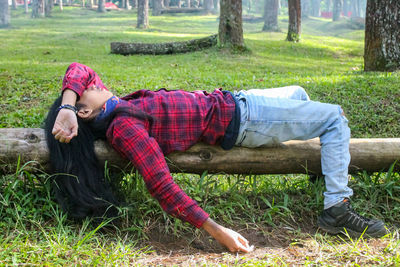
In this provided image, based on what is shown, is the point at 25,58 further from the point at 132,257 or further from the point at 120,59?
the point at 132,257

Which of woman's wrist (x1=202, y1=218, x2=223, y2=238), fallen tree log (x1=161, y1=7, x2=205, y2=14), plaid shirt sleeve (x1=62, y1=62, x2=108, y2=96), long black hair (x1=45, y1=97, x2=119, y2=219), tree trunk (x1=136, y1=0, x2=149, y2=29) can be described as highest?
fallen tree log (x1=161, y1=7, x2=205, y2=14)

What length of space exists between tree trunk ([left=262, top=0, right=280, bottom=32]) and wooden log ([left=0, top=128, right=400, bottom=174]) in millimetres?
23198

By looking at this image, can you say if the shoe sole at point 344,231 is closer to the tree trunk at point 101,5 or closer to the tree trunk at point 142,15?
the tree trunk at point 142,15

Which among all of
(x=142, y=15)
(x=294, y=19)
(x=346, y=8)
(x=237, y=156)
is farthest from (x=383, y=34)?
(x=346, y=8)

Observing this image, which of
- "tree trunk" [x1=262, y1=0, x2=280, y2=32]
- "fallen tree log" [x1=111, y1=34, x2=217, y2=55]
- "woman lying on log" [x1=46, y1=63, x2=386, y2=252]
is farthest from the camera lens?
"tree trunk" [x1=262, y1=0, x2=280, y2=32]

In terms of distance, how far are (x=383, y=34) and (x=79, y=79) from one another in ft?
21.0

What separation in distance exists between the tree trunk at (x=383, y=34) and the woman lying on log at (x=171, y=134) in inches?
208

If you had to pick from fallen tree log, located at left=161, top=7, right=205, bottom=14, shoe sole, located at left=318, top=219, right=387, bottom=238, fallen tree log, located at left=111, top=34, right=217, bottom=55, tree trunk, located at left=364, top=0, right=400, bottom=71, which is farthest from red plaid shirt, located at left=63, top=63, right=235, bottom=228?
fallen tree log, located at left=161, top=7, right=205, bottom=14

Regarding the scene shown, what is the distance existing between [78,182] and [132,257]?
2.12 ft

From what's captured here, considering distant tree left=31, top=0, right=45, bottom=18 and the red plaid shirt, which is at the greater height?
distant tree left=31, top=0, right=45, bottom=18

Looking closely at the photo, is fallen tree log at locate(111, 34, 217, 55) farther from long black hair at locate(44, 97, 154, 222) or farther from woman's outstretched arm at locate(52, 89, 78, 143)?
woman's outstretched arm at locate(52, 89, 78, 143)

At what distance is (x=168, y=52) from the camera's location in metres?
12.1

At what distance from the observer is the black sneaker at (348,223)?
2.88 metres

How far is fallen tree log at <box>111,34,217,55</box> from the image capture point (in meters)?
12.0
